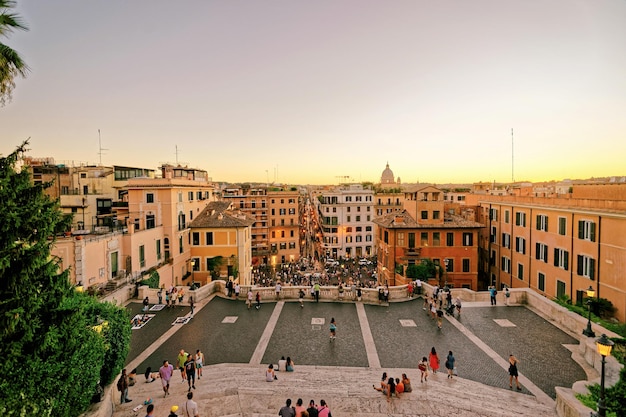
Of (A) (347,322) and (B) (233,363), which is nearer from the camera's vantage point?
(B) (233,363)

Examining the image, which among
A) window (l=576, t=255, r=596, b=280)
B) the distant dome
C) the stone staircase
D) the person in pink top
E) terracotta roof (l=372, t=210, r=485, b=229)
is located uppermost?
the distant dome

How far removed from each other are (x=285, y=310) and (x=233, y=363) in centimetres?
770

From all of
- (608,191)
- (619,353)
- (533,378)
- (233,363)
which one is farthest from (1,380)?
(608,191)

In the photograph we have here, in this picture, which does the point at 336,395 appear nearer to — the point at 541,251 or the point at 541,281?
the point at 541,281

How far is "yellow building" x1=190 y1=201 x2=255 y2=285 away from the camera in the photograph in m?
40.6

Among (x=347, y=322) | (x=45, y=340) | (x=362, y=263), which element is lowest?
(x=362, y=263)

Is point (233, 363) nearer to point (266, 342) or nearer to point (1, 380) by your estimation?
point (266, 342)

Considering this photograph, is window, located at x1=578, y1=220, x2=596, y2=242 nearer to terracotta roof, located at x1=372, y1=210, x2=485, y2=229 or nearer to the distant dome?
terracotta roof, located at x1=372, y1=210, x2=485, y2=229

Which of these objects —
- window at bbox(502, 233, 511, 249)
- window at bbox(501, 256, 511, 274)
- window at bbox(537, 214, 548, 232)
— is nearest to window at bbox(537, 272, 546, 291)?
window at bbox(537, 214, 548, 232)

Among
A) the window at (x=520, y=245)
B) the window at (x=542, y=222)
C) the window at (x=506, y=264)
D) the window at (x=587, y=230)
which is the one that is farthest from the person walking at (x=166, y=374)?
the window at (x=506, y=264)

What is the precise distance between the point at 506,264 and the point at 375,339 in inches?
1158

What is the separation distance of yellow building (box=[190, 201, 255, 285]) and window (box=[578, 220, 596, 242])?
110ft

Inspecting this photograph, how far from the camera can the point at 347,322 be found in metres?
21.8

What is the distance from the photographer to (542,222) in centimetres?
3481
